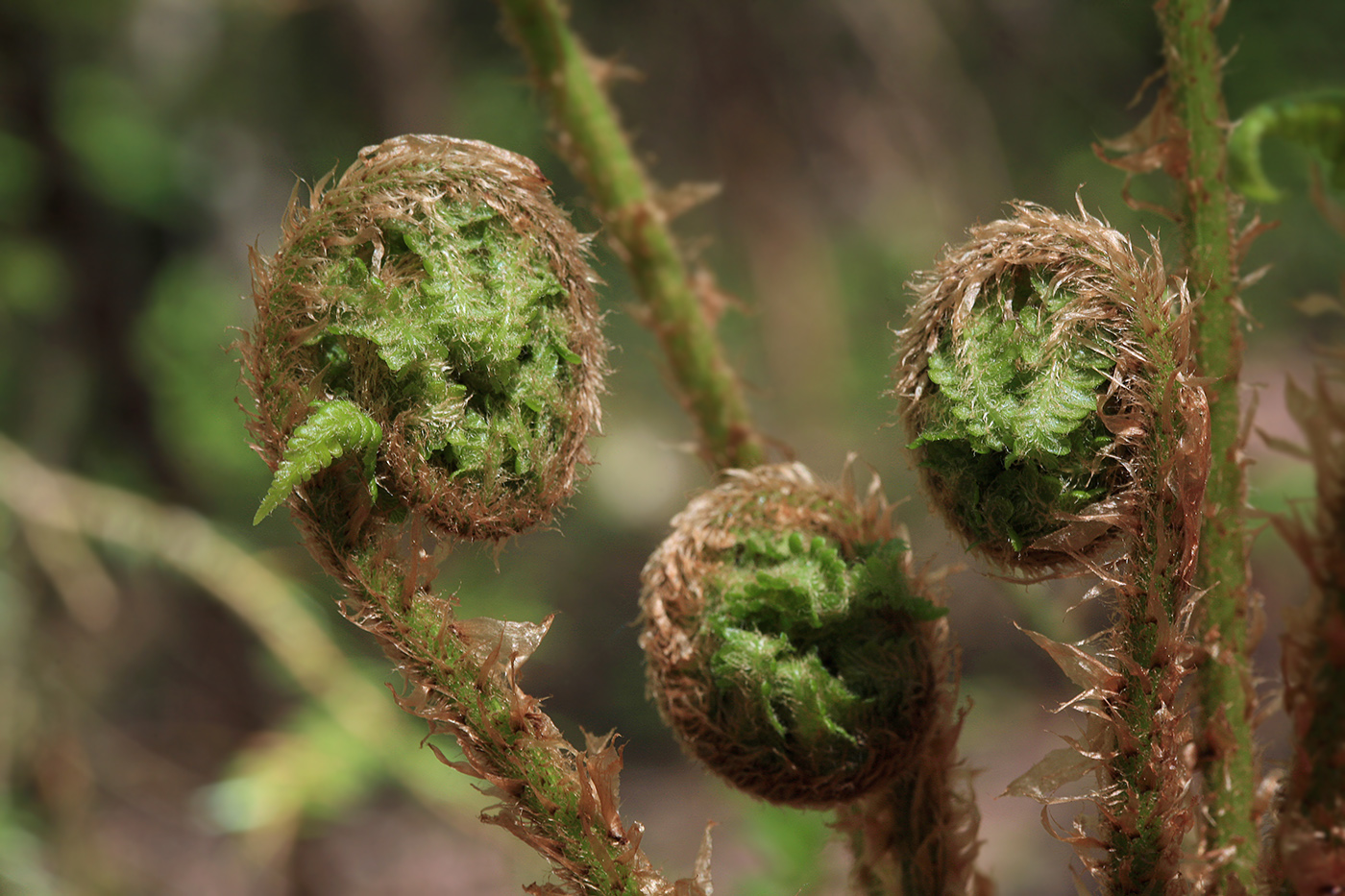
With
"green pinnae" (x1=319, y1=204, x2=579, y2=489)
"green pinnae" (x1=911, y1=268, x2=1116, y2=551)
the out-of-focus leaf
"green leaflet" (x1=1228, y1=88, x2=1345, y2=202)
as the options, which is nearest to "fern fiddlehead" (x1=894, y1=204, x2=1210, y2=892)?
"green pinnae" (x1=911, y1=268, x2=1116, y2=551)

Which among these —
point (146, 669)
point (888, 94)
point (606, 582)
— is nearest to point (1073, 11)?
point (888, 94)

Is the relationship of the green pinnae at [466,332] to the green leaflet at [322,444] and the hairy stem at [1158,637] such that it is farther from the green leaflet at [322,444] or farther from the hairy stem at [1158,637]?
the hairy stem at [1158,637]

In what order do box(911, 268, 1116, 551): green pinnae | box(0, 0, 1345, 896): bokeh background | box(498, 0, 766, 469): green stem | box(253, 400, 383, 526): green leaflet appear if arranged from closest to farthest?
box(253, 400, 383, 526): green leaflet → box(911, 268, 1116, 551): green pinnae → box(498, 0, 766, 469): green stem → box(0, 0, 1345, 896): bokeh background

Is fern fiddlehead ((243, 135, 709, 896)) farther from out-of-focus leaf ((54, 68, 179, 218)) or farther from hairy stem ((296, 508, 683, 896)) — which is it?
out-of-focus leaf ((54, 68, 179, 218))

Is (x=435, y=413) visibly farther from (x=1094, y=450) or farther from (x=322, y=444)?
(x=1094, y=450)

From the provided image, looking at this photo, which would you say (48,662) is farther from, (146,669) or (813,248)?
(813,248)

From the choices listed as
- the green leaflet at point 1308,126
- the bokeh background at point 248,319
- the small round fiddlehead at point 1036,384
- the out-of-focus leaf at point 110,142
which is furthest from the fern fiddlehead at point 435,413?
the out-of-focus leaf at point 110,142

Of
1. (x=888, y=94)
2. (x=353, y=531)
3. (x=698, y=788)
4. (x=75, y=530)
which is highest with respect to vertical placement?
(x=888, y=94)
